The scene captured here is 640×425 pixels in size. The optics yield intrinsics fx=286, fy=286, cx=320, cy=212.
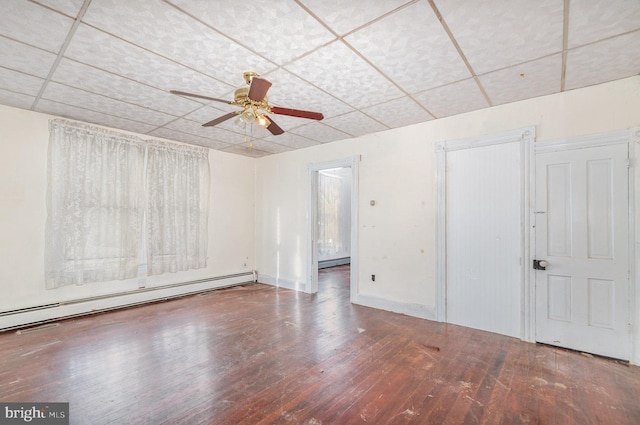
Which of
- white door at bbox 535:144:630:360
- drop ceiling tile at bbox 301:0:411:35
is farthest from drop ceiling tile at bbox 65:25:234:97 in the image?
white door at bbox 535:144:630:360

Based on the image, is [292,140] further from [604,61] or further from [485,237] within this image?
[604,61]

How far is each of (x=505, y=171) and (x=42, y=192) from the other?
19.3 feet

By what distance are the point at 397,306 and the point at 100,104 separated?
4638 millimetres

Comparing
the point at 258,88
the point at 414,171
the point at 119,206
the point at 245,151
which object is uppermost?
the point at 245,151

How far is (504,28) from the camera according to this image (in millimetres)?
2037

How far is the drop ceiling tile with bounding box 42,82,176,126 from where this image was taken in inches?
120

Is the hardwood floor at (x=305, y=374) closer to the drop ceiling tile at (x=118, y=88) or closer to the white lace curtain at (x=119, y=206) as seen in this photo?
the white lace curtain at (x=119, y=206)

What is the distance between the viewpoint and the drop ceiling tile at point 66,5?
5.86 ft

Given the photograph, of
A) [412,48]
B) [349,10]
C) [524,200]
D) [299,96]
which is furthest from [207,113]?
[524,200]

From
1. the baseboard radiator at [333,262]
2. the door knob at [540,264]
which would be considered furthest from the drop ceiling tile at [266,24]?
the baseboard radiator at [333,262]

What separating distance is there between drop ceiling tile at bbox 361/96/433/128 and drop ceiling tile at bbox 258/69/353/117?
36 centimetres

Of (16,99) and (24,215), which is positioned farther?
(24,215)

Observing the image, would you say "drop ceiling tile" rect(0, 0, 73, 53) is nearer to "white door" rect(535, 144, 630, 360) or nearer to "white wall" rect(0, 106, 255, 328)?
"white wall" rect(0, 106, 255, 328)

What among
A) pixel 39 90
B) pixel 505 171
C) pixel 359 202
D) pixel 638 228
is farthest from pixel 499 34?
pixel 39 90
